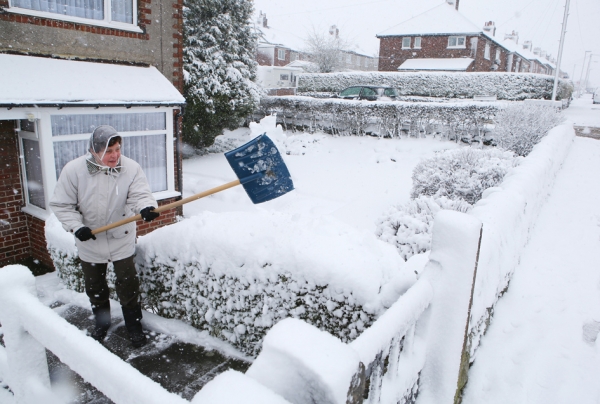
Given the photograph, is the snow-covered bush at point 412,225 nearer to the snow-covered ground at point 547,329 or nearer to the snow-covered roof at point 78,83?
the snow-covered ground at point 547,329

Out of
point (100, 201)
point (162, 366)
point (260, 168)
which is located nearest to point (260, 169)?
point (260, 168)

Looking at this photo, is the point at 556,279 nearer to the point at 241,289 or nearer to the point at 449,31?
the point at 241,289

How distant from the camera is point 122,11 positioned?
695 cm

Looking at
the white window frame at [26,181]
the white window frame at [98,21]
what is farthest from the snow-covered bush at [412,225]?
the white window frame at [98,21]

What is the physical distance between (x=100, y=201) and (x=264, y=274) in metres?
1.50

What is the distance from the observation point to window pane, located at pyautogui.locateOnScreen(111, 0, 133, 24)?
6816mm

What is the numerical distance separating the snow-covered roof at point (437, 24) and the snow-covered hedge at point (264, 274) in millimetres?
35560

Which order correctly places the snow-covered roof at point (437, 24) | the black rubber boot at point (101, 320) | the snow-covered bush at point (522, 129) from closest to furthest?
the black rubber boot at point (101, 320) → the snow-covered bush at point (522, 129) → the snow-covered roof at point (437, 24)

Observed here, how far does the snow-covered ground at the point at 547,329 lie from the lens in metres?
2.96

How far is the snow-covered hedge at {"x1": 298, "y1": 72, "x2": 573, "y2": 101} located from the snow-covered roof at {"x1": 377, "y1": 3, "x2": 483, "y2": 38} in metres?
9.89

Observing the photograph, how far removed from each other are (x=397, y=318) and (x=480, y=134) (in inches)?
557

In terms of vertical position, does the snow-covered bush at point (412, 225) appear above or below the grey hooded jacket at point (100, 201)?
below

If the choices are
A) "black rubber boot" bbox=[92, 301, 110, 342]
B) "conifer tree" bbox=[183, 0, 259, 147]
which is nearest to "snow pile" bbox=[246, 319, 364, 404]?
"black rubber boot" bbox=[92, 301, 110, 342]

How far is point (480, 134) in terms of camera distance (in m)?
14.4
